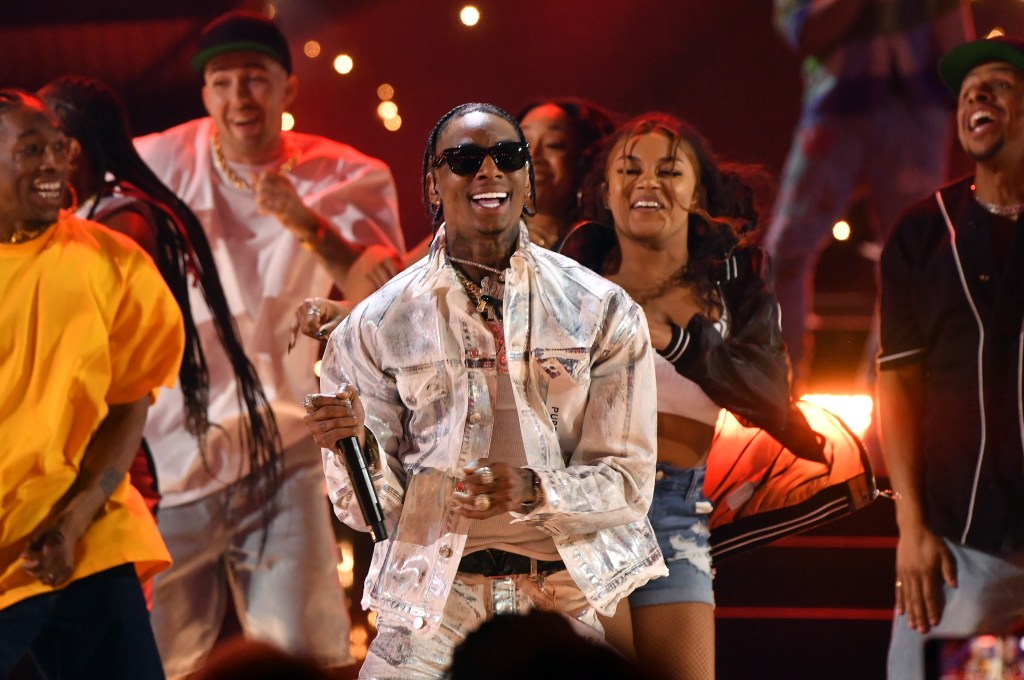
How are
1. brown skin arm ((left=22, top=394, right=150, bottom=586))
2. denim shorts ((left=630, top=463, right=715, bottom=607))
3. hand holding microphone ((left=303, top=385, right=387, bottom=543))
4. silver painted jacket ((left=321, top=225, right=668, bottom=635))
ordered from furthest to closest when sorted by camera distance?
brown skin arm ((left=22, top=394, right=150, bottom=586))
denim shorts ((left=630, top=463, right=715, bottom=607))
silver painted jacket ((left=321, top=225, right=668, bottom=635))
hand holding microphone ((left=303, top=385, right=387, bottom=543))

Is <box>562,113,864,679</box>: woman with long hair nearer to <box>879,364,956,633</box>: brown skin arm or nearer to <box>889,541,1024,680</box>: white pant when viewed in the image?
<box>879,364,956,633</box>: brown skin arm

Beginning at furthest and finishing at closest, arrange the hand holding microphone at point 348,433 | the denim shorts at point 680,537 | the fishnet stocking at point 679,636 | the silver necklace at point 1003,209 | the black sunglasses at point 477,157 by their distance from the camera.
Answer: the silver necklace at point 1003,209 → the denim shorts at point 680,537 → the fishnet stocking at point 679,636 → the black sunglasses at point 477,157 → the hand holding microphone at point 348,433

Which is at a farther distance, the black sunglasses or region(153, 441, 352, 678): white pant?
region(153, 441, 352, 678): white pant

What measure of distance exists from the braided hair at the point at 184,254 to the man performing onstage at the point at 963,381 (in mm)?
2333

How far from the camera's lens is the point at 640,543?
10.8 ft

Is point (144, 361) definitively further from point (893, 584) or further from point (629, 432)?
point (893, 584)

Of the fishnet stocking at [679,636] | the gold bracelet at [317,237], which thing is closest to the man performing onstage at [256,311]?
the gold bracelet at [317,237]

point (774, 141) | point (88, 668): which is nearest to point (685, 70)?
point (774, 141)

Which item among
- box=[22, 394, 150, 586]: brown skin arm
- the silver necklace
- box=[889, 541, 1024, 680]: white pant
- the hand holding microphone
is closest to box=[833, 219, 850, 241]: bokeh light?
the silver necklace

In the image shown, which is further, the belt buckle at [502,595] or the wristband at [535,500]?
the belt buckle at [502,595]

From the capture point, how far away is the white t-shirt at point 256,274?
558cm

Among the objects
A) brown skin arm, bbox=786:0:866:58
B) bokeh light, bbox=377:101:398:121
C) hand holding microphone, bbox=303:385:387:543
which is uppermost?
brown skin arm, bbox=786:0:866:58

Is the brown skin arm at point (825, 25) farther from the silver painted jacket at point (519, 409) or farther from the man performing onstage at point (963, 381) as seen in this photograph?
the silver painted jacket at point (519, 409)

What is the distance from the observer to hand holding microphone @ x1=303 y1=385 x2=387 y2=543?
9.82 feet
